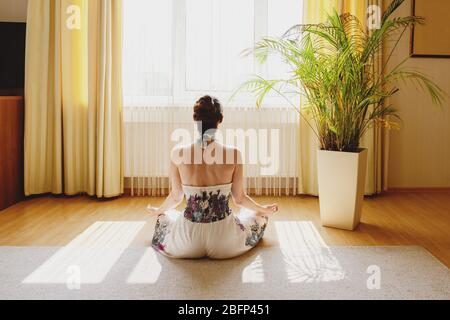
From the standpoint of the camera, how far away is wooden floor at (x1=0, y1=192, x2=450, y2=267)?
2787 millimetres

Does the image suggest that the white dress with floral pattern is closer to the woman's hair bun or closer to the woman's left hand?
the woman's left hand

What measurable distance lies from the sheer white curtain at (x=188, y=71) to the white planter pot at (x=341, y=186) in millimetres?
971

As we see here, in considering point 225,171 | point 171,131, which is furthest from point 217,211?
point 171,131

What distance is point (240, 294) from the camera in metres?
2.00

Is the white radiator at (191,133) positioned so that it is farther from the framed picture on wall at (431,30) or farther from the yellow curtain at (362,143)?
the framed picture on wall at (431,30)

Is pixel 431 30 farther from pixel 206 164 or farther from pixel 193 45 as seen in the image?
pixel 206 164

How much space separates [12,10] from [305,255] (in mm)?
3280

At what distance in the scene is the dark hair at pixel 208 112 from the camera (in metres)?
2.35

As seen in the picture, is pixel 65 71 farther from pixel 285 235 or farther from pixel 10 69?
pixel 285 235

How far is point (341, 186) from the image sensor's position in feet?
9.82

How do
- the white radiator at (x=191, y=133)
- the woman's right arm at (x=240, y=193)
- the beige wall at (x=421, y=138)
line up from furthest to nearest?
the beige wall at (x=421, y=138), the white radiator at (x=191, y=133), the woman's right arm at (x=240, y=193)

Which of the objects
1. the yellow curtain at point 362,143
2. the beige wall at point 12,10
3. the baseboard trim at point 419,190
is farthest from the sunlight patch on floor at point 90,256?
the baseboard trim at point 419,190

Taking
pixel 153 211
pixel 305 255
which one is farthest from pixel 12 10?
pixel 305 255

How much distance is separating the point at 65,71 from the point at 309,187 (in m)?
2.30
